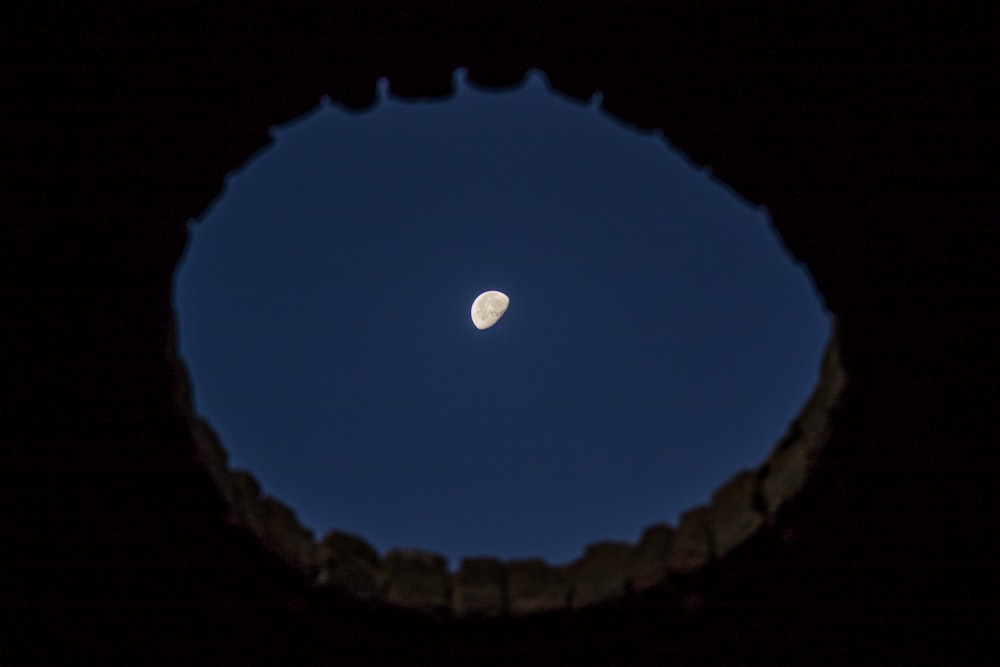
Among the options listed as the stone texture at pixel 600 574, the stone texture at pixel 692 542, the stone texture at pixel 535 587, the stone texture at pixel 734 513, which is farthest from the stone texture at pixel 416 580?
the stone texture at pixel 734 513

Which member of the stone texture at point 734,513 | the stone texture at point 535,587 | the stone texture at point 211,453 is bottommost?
the stone texture at point 535,587

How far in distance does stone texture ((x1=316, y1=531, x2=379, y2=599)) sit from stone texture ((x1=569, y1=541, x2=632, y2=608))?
49.3 inches

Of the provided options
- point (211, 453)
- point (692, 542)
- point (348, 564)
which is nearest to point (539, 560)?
point (692, 542)

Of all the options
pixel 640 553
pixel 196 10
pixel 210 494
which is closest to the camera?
pixel 196 10

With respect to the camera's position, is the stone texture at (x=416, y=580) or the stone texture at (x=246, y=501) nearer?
the stone texture at (x=246, y=501)

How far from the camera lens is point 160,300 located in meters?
5.99

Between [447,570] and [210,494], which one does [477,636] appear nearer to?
[447,570]

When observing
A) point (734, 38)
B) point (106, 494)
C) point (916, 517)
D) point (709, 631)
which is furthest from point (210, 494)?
point (916, 517)

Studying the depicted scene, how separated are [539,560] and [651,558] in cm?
72

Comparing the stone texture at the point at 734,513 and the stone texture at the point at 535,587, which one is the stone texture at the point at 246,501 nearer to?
the stone texture at the point at 535,587

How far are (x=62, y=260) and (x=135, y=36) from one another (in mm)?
1373

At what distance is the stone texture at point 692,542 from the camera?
6.50m

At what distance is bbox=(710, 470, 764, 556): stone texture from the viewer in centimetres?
650

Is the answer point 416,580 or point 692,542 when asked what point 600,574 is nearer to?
point 692,542
